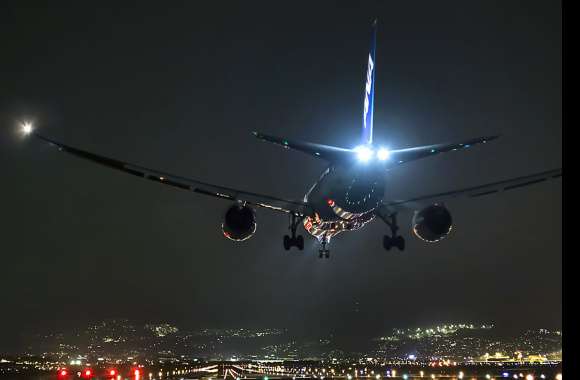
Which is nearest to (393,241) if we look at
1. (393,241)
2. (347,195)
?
(393,241)

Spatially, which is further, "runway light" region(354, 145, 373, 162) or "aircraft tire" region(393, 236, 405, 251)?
"aircraft tire" region(393, 236, 405, 251)

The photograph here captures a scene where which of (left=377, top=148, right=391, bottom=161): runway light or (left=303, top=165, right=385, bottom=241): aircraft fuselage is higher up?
(left=377, top=148, right=391, bottom=161): runway light

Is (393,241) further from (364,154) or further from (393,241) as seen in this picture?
(364,154)

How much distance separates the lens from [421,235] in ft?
A: 101

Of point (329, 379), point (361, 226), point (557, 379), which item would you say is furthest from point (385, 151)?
point (557, 379)

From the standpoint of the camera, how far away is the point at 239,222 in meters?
30.6

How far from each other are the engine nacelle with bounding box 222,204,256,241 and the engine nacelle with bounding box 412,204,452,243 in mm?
8273

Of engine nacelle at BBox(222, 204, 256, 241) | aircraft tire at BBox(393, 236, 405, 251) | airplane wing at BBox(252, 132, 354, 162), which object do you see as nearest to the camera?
airplane wing at BBox(252, 132, 354, 162)

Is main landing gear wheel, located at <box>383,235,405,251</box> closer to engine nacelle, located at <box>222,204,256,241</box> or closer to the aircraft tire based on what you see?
the aircraft tire

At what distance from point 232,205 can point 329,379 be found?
23459 mm

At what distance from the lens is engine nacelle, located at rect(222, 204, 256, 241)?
1204 inches

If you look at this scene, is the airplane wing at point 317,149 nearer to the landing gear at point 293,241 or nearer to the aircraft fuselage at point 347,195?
the aircraft fuselage at point 347,195
